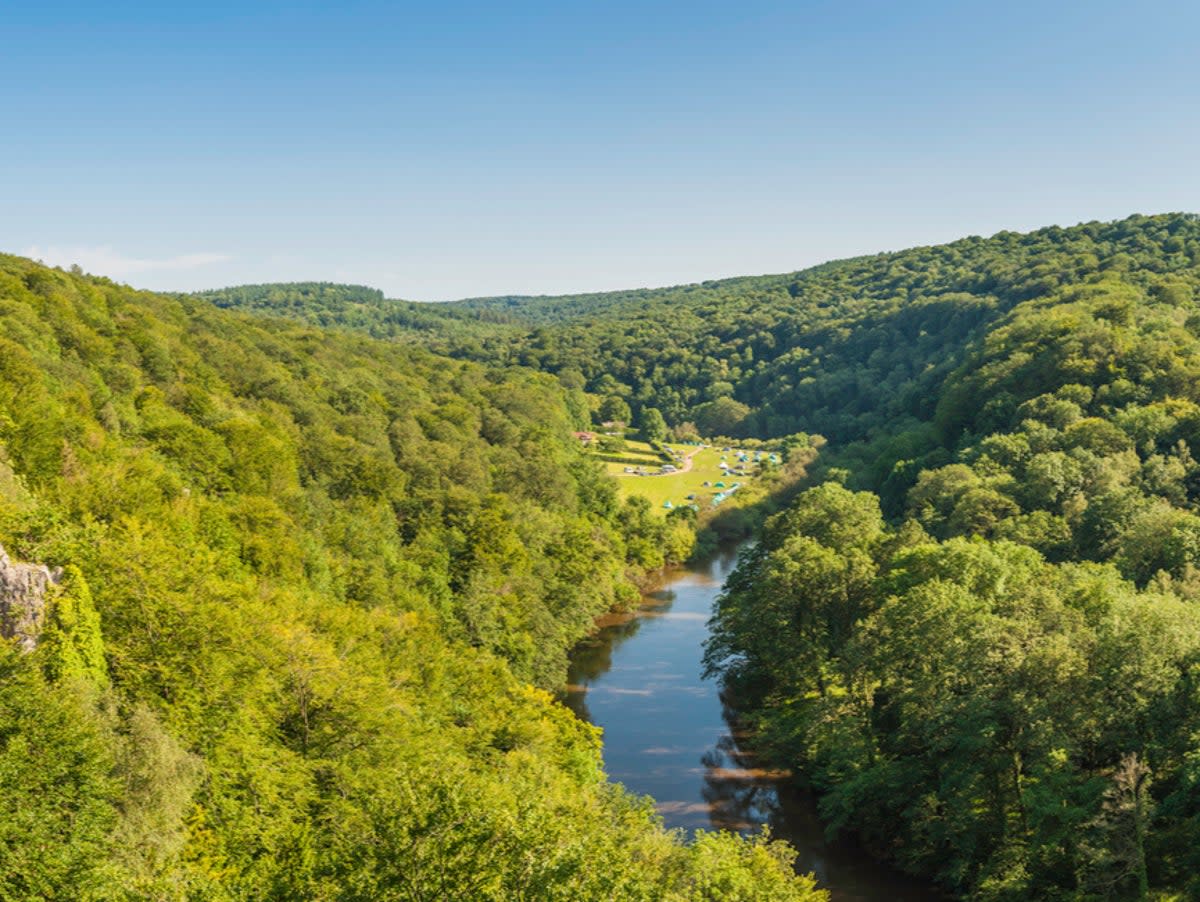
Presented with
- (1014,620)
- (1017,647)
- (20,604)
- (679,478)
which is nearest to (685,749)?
(1014,620)

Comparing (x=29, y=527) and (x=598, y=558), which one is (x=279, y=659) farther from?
(x=598, y=558)

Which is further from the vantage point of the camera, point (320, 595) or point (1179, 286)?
point (1179, 286)

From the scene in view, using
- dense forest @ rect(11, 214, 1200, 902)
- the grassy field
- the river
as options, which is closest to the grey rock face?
dense forest @ rect(11, 214, 1200, 902)

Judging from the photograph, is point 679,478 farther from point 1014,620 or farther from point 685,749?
point 1014,620

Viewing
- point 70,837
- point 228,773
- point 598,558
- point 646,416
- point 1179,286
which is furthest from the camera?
point 646,416

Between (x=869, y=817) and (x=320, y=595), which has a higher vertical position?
(x=320, y=595)

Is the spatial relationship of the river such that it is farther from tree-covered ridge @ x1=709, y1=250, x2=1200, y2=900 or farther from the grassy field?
the grassy field

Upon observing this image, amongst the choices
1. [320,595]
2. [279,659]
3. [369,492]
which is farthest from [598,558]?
[279,659]
